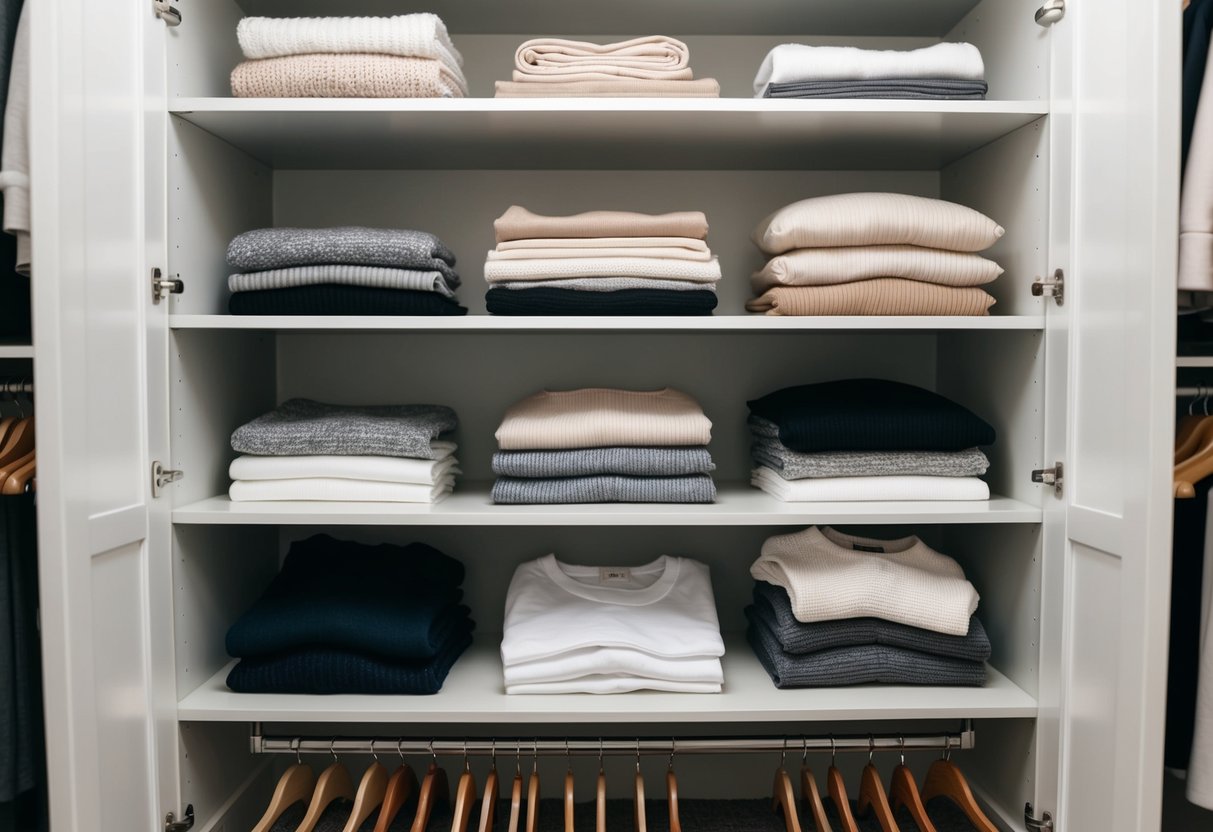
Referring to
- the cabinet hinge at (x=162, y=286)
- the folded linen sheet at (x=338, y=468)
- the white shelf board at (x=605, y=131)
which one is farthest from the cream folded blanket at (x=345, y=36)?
the folded linen sheet at (x=338, y=468)

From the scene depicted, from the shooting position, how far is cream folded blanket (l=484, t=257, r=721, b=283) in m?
1.53

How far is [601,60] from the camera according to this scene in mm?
1532

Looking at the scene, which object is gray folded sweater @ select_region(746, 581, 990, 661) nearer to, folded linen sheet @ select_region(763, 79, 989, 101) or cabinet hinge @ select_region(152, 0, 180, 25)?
folded linen sheet @ select_region(763, 79, 989, 101)

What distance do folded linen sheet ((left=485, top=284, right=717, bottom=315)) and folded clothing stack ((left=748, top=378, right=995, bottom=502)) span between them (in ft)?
0.91

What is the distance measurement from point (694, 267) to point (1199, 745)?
1.06m

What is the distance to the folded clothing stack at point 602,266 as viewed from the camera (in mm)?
1531

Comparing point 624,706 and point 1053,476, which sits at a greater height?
point 1053,476

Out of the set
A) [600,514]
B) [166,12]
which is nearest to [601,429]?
[600,514]

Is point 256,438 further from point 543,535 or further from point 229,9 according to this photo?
point 229,9

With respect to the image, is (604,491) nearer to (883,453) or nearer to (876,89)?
(883,453)

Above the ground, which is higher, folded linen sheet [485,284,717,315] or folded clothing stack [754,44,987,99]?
folded clothing stack [754,44,987,99]

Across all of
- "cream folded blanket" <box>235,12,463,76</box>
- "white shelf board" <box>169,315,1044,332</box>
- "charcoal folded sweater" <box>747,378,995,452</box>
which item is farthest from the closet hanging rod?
"cream folded blanket" <box>235,12,463,76</box>

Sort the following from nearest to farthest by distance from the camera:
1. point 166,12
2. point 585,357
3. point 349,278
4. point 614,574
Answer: point 166,12 → point 349,278 → point 614,574 → point 585,357

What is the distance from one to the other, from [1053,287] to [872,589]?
0.58 meters
